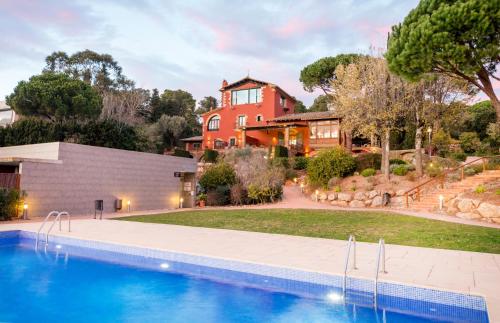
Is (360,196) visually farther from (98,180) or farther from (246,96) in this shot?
(246,96)

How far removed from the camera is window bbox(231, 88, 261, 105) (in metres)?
40.3

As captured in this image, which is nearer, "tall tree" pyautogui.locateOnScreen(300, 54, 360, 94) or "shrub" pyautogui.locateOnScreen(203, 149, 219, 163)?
"shrub" pyautogui.locateOnScreen(203, 149, 219, 163)

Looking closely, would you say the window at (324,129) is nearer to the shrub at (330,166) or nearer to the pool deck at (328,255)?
the shrub at (330,166)

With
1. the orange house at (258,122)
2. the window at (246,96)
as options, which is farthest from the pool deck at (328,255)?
the window at (246,96)

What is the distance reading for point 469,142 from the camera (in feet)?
98.8

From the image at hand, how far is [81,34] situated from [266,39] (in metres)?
13.2

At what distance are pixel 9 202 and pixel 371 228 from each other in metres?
12.6

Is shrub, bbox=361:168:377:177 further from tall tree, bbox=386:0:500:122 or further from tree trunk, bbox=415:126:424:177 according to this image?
tall tree, bbox=386:0:500:122

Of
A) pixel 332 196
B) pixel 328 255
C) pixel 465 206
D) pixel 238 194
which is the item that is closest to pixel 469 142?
pixel 332 196

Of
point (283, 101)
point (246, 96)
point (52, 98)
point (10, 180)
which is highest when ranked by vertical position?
point (246, 96)

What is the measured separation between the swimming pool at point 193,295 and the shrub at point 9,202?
589 cm

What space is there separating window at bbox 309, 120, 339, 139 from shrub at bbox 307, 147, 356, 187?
36.0ft

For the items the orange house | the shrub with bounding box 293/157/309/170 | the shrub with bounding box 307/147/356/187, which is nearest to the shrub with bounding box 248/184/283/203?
the shrub with bounding box 307/147/356/187

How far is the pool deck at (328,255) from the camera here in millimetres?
5234
